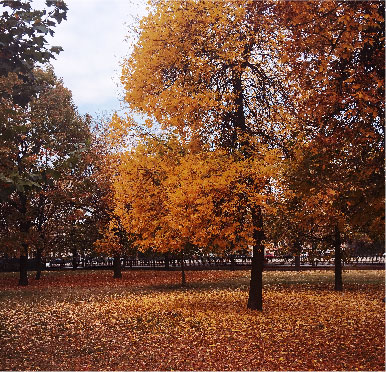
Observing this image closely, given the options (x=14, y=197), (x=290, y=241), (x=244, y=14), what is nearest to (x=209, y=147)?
(x=244, y=14)

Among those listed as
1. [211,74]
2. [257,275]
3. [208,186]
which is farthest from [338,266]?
[211,74]

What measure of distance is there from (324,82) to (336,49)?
82 centimetres

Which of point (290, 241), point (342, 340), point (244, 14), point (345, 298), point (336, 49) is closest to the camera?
point (336, 49)

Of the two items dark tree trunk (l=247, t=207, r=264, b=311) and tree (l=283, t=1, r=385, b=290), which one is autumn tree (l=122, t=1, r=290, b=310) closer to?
dark tree trunk (l=247, t=207, r=264, b=311)

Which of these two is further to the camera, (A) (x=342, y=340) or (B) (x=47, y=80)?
(B) (x=47, y=80)

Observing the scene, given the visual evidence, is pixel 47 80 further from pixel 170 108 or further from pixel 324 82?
pixel 324 82

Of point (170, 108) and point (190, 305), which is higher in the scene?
point (170, 108)

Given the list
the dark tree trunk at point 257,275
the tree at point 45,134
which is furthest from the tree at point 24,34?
the tree at point 45,134

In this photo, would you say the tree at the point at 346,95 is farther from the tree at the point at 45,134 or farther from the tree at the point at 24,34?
the tree at the point at 45,134

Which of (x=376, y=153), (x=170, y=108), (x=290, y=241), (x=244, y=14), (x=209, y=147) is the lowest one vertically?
(x=290, y=241)

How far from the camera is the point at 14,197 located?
31.5 meters

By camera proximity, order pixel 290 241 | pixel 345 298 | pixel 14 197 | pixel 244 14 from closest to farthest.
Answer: pixel 244 14
pixel 345 298
pixel 290 241
pixel 14 197

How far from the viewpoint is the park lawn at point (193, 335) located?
9.09m

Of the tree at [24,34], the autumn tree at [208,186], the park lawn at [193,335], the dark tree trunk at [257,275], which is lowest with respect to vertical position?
the park lawn at [193,335]
